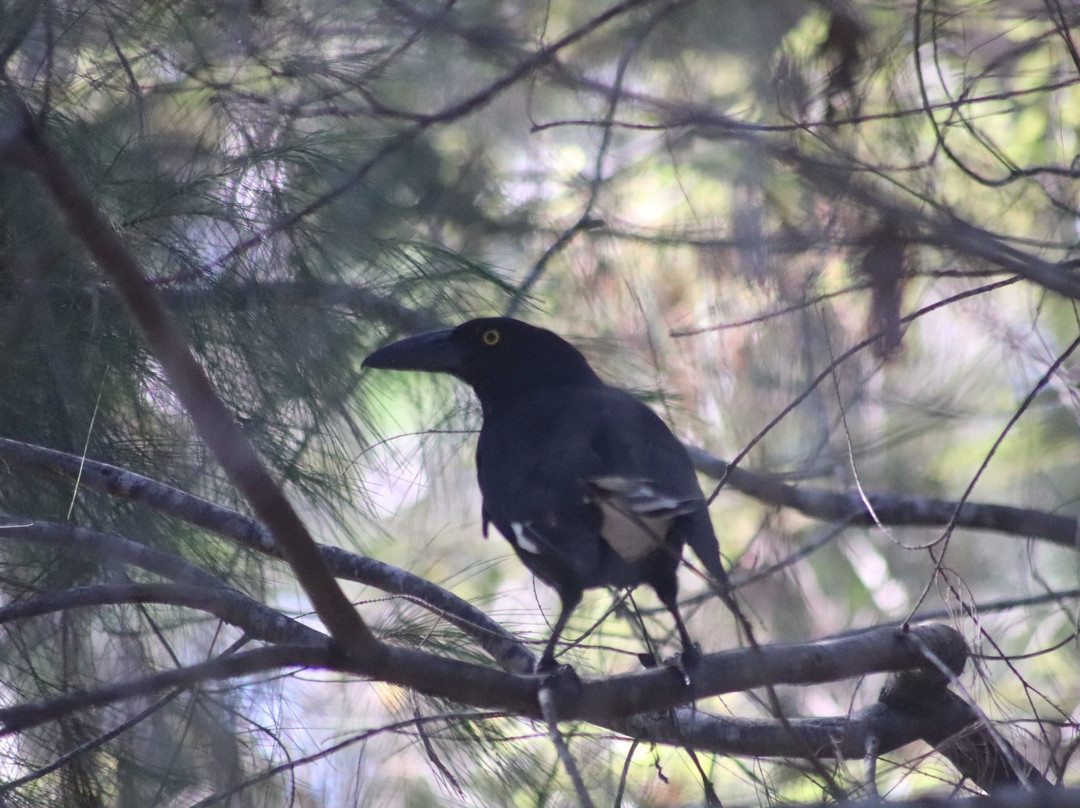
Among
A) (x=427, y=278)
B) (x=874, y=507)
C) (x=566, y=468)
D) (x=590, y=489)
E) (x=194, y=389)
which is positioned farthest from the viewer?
(x=874, y=507)

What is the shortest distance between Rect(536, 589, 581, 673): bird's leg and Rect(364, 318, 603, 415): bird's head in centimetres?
68

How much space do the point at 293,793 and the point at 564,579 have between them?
754mm

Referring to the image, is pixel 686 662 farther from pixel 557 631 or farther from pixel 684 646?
pixel 557 631

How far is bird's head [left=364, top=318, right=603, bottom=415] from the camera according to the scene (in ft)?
9.27

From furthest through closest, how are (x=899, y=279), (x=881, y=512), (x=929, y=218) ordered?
(x=881, y=512) → (x=899, y=279) → (x=929, y=218)

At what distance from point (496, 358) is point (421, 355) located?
23 centimetres

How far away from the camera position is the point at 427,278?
103 inches

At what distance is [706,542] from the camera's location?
2.35 meters

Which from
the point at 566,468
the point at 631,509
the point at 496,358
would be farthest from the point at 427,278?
the point at 631,509

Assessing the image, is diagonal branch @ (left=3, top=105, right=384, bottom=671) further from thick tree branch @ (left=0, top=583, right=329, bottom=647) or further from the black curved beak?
the black curved beak

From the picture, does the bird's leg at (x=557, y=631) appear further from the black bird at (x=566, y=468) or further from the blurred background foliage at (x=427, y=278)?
the blurred background foliage at (x=427, y=278)

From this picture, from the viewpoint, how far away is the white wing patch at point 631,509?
2.09m

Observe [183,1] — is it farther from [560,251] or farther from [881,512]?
[881,512]

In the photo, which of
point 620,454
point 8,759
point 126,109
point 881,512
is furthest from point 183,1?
point 881,512
